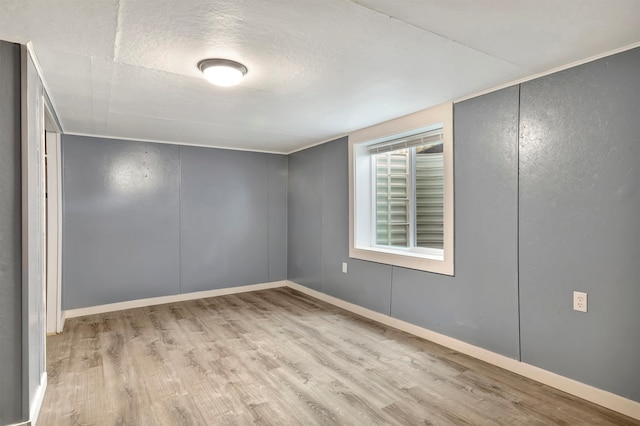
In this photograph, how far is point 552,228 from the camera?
241 centimetres

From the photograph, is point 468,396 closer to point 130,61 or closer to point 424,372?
point 424,372

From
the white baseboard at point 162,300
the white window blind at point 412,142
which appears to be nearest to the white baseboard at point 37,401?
the white baseboard at point 162,300

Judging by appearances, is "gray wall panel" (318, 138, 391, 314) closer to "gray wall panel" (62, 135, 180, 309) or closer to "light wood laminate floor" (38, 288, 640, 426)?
"light wood laminate floor" (38, 288, 640, 426)

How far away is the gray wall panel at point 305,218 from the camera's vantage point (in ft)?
16.1

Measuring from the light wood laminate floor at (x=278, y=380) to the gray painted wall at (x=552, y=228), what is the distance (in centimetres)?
29

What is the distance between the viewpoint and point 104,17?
5.49 feet

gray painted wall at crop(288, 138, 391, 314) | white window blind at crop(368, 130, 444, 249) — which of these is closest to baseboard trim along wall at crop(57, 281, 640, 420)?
gray painted wall at crop(288, 138, 391, 314)

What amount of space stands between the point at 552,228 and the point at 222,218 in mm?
3990

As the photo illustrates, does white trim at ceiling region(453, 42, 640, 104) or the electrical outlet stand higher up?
white trim at ceiling region(453, 42, 640, 104)

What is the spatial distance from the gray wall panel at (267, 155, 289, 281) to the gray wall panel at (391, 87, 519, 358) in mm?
2869

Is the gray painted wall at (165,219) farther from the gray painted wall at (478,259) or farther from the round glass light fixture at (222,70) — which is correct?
the round glass light fixture at (222,70)

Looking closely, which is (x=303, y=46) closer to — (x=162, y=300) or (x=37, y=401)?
(x=37, y=401)

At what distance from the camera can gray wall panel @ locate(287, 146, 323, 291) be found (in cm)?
491

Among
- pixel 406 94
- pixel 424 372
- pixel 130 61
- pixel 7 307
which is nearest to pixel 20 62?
pixel 130 61
